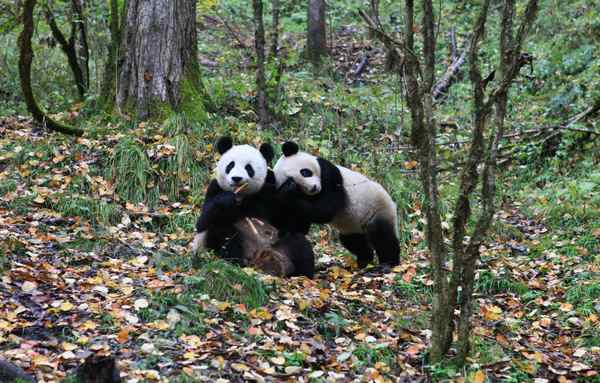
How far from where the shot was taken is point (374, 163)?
10781 millimetres

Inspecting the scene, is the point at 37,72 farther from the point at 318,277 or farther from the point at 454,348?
the point at 454,348

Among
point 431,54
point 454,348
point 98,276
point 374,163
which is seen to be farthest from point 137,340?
point 374,163

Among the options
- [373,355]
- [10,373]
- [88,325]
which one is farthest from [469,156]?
[10,373]

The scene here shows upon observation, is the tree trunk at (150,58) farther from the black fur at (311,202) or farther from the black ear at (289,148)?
the black fur at (311,202)

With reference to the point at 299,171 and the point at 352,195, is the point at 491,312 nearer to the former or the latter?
the point at 352,195

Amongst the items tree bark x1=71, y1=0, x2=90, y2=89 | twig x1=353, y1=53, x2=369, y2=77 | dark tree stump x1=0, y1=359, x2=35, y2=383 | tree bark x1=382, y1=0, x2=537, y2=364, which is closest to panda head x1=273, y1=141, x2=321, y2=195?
tree bark x1=382, y1=0, x2=537, y2=364

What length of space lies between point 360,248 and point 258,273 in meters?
1.72

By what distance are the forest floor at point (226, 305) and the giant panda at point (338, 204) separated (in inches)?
12.9

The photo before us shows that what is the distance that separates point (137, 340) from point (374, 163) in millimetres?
5956

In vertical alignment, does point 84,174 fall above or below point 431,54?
below

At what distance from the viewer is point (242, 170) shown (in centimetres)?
719

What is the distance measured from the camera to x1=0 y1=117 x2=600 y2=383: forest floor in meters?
5.45

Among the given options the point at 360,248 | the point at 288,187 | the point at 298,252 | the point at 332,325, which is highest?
the point at 288,187

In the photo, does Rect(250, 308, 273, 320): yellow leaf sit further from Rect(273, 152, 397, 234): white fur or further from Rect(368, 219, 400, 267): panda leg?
Rect(368, 219, 400, 267): panda leg
